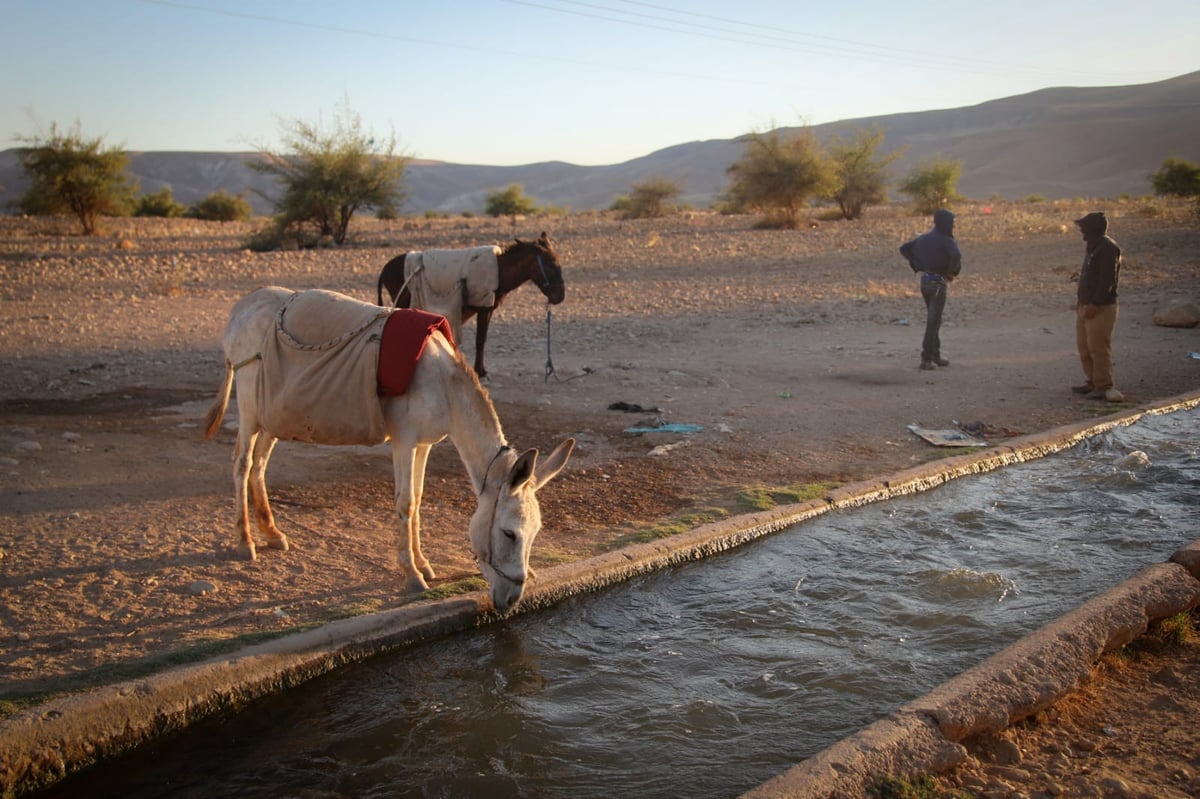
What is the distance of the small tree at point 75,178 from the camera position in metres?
32.1

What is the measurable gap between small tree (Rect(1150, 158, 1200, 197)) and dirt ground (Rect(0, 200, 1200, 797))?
19.9m

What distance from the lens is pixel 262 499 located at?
5.75m

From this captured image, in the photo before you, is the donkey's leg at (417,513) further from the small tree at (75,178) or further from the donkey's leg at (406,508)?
the small tree at (75,178)

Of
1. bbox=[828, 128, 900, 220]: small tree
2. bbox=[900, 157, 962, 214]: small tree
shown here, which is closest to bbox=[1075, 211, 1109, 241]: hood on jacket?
bbox=[828, 128, 900, 220]: small tree

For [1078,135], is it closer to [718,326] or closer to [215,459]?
[718,326]

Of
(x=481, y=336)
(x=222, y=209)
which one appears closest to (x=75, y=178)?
(x=222, y=209)

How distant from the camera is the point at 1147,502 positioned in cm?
719

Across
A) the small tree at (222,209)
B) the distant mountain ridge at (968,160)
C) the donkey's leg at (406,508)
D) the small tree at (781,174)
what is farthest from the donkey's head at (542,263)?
the distant mountain ridge at (968,160)

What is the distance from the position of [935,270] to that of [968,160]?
292 feet

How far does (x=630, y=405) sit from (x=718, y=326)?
547 centimetres

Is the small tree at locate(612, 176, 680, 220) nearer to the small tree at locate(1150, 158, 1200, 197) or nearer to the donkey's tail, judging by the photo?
the small tree at locate(1150, 158, 1200, 197)

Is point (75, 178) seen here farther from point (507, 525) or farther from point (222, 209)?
point (507, 525)

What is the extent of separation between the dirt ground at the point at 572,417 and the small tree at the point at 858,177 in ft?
48.4

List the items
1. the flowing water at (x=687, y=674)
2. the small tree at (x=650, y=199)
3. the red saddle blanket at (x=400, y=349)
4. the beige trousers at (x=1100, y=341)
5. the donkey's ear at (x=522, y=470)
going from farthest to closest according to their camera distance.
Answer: the small tree at (x=650, y=199) → the beige trousers at (x=1100, y=341) → the red saddle blanket at (x=400, y=349) → the donkey's ear at (x=522, y=470) → the flowing water at (x=687, y=674)
